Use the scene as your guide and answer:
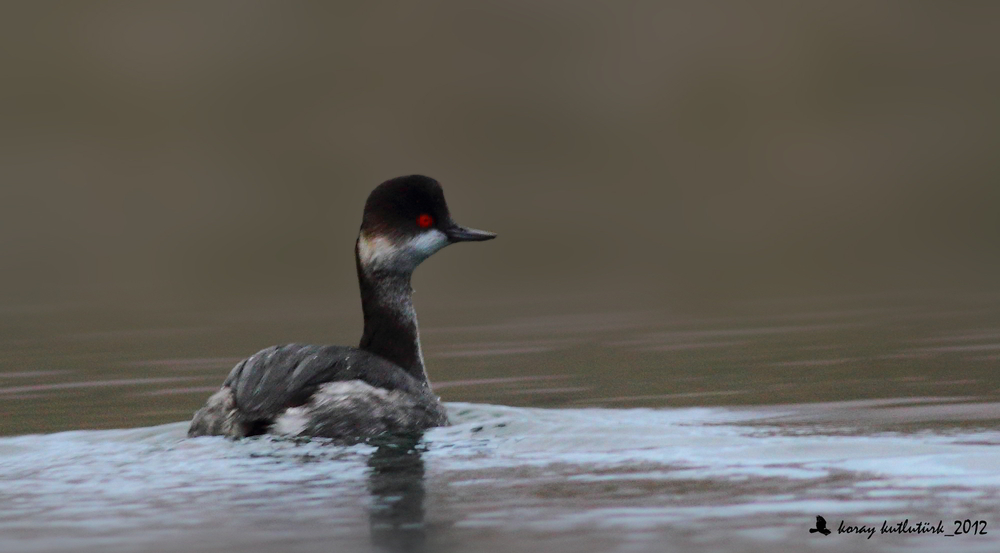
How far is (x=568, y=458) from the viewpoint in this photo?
317 inches

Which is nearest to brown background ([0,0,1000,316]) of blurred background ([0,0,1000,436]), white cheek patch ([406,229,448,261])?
blurred background ([0,0,1000,436])

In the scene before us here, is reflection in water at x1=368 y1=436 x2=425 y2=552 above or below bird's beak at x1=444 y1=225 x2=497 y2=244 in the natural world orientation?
below

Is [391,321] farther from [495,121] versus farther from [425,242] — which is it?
[495,121]

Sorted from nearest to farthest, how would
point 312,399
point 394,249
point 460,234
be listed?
1. point 312,399
2. point 394,249
3. point 460,234

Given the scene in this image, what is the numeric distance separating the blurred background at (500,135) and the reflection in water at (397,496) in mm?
20810

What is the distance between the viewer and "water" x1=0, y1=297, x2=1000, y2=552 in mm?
6301

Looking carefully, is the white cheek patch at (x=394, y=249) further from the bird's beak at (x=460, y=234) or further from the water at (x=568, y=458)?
the water at (x=568, y=458)

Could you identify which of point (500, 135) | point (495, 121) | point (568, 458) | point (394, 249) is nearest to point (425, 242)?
point (394, 249)

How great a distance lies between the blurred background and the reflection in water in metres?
20.8

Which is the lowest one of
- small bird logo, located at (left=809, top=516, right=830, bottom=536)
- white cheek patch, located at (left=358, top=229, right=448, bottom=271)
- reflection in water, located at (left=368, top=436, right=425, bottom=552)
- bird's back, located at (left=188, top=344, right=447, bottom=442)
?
small bird logo, located at (left=809, top=516, right=830, bottom=536)

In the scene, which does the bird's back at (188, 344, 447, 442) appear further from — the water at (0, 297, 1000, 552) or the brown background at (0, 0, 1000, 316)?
the brown background at (0, 0, 1000, 316)

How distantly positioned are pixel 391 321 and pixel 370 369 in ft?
3.19

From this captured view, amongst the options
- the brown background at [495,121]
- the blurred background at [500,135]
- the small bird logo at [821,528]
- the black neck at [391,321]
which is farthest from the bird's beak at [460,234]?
the brown background at [495,121]

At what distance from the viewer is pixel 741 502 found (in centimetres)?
670
